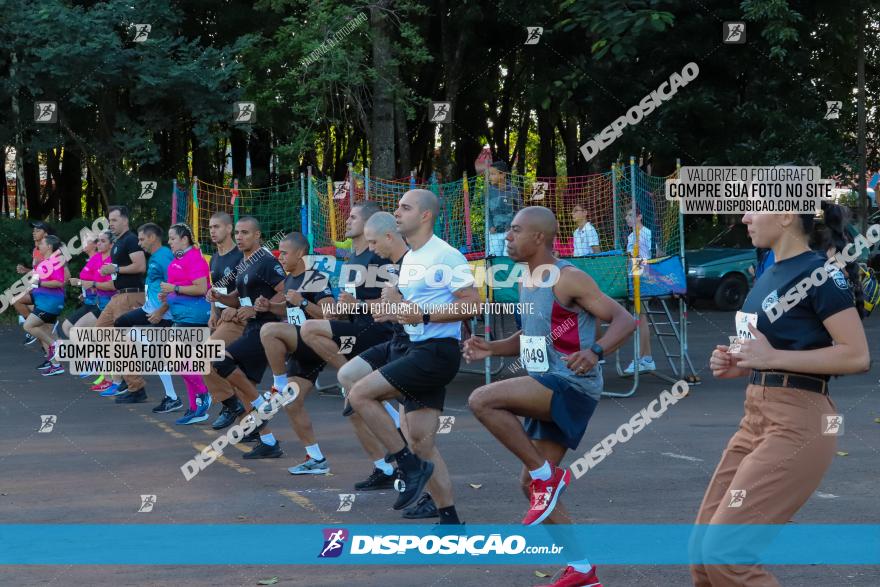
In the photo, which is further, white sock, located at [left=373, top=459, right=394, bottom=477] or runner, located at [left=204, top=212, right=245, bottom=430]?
runner, located at [left=204, top=212, right=245, bottom=430]

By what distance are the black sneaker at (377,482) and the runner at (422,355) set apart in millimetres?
1041

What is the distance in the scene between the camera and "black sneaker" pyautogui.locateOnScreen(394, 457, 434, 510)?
24.3 ft

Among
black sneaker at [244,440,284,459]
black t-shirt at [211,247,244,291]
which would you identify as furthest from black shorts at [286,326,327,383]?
black t-shirt at [211,247,244,291]

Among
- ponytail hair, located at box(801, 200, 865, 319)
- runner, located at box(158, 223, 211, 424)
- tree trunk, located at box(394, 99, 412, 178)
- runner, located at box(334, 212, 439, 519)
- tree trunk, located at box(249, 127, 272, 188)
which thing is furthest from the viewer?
tree trunk, located at box(249, 127, 272, 188)

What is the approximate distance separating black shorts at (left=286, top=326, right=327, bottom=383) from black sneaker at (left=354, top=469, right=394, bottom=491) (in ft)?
3.66

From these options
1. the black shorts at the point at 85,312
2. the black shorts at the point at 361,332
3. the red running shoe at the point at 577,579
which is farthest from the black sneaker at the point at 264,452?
the black shorts at the point at 85,312

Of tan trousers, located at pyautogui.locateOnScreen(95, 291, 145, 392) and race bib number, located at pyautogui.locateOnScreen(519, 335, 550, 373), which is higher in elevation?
race bib number, located at pyautogui.locateOnScreen(519, 335, 550, 373)

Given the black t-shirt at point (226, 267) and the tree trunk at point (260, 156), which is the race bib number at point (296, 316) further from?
the tree trunk at point (260, 156)

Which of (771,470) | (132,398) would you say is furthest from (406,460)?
(132,398)

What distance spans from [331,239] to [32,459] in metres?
6.96

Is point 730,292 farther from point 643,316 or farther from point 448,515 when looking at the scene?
point 448,515

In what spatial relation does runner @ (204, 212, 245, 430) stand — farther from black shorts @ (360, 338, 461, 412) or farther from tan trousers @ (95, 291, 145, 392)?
black shorts @ (360, 338, 461, 412)

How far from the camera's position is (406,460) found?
295 inches

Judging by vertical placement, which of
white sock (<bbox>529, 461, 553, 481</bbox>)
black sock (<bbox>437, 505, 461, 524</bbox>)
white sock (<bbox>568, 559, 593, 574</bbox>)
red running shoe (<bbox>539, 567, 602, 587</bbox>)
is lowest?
black sock (<bbox>437, 505, 461, 524</bbox>)
